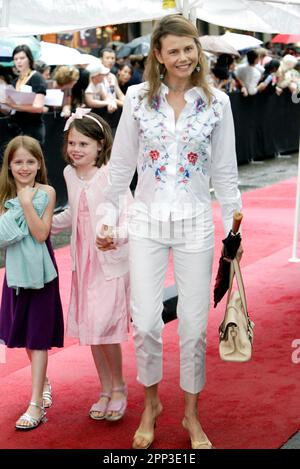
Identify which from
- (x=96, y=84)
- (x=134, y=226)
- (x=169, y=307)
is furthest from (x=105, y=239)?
(x=96, y=84)

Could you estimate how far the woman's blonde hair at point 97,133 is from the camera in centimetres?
488

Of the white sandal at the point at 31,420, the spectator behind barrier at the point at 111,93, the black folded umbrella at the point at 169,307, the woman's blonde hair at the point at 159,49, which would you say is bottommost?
the black folded umbrella at the point at 169,307

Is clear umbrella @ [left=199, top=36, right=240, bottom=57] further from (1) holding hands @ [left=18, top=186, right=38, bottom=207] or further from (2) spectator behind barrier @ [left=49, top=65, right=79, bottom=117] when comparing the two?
(1) holding hands @ [left=18, top=186, right=38, bottom=207]

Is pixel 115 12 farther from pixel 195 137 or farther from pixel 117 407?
pixel 117 407

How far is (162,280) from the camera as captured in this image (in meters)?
4.45

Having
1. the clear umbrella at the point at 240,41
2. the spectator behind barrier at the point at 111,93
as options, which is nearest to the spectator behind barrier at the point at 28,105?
the spectator behind barrier at the point at 111,93

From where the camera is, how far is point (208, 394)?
5281 millimetres

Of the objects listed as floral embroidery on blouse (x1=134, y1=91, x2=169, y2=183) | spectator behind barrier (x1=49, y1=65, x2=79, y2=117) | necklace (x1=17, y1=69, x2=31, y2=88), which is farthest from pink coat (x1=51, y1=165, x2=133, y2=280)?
spectator behind barrier (x1=49, y1=65, x2=79, y2=117)

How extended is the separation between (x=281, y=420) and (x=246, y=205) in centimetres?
782

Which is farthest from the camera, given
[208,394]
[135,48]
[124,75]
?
[135,48]

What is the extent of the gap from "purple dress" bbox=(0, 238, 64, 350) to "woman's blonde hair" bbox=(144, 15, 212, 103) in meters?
1.26

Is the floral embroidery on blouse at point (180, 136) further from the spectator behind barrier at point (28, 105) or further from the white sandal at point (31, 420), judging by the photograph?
the spectator behind barrier at point (28, 105)

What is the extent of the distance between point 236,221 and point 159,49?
933mm

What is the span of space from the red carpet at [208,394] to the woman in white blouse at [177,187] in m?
0.29
